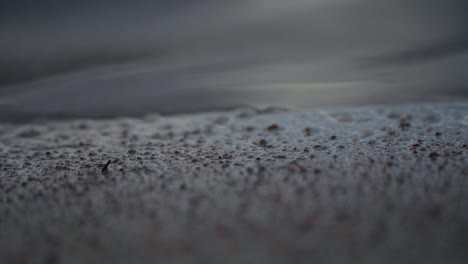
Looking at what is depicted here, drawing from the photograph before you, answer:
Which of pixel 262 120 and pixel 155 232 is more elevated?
pixel 262 120

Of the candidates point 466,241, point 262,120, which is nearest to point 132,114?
point 262,120

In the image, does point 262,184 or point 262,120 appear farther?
point 262,120

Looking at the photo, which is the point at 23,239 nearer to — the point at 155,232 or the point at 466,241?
the point at 155,232

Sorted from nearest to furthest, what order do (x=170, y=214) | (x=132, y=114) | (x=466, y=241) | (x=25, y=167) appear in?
1. (x=466, y=241)
2. (x=170, y=214)
3. (x=25, y=167)
4. (x=132, y=114)

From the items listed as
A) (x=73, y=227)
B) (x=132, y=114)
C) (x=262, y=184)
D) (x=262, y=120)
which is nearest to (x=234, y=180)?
(x=262, y=184)

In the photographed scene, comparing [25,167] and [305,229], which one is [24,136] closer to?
[25,167]

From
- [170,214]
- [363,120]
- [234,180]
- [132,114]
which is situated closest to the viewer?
[170,214]
